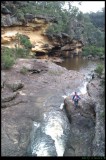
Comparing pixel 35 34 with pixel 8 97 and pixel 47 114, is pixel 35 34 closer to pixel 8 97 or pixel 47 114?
pixel 8 97

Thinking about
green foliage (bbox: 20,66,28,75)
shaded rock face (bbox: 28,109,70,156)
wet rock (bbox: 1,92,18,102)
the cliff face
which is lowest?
shaded rock face (bbox: 28,109,70,156)

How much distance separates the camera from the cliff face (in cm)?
3753

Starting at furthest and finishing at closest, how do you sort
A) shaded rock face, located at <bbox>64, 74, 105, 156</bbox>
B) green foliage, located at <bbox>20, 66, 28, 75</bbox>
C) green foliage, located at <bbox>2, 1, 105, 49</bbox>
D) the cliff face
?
1. green foliage, located at <bbox>2, 1, 105, 49</bbox>
2. the cliff face
3. green foliage, located at <bbox>20, 66, 28, 75</bbox>
4. shaded rock face, located at <bbox>64, 74, 105, 156</bbox>

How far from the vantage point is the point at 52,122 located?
17.6 m

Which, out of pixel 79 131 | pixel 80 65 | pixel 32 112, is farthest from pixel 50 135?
pixel 80 65

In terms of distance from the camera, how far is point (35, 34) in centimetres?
4397

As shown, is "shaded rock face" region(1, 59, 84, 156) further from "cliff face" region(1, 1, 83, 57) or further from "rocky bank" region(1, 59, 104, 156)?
"cliff face" region(1, 1, 83, 57)

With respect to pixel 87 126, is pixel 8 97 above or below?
above

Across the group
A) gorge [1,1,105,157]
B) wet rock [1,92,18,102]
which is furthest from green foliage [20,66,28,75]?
wet rock [1,92,18,102]

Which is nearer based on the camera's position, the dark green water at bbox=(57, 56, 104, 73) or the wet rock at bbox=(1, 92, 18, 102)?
the wet rock at bbox=(1, 92, 18, 102)

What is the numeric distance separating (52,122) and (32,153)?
3922mm

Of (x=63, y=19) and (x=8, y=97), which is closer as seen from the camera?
(x=8, y=97)

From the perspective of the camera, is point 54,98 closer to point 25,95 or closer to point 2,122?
point 25,95

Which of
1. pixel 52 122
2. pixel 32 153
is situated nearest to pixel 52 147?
pixel 32 153
